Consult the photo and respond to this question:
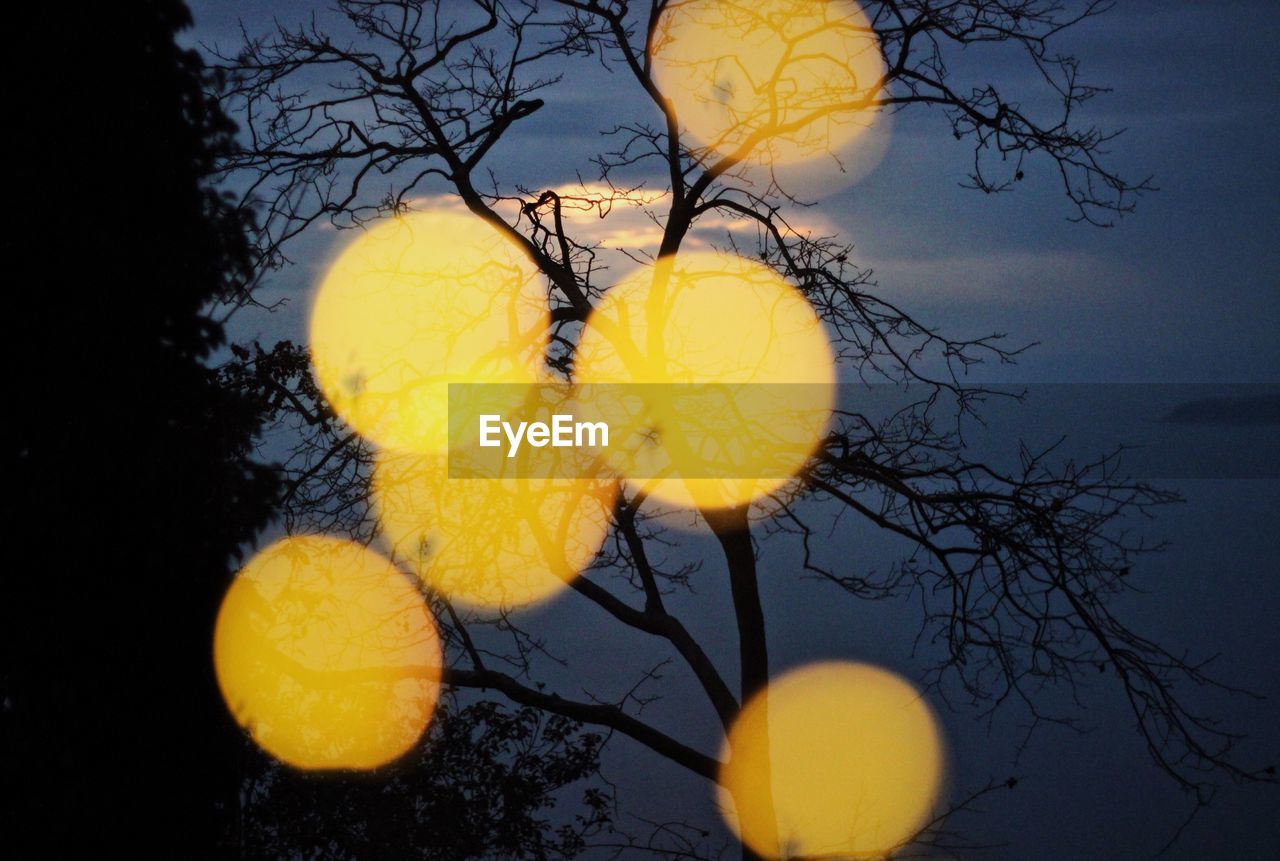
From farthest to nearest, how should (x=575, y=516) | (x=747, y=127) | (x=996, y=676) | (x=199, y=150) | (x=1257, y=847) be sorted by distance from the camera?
(x=1257, y=847)
(x=199, y=150)
(x=575, y=516)
(x=747, y=127)
(x=996, y=676)

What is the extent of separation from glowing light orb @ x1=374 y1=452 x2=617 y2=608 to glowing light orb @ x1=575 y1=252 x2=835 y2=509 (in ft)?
1.80

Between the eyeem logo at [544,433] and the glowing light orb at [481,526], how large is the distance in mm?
266

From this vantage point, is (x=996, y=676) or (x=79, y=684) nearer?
(x=996, y=676)

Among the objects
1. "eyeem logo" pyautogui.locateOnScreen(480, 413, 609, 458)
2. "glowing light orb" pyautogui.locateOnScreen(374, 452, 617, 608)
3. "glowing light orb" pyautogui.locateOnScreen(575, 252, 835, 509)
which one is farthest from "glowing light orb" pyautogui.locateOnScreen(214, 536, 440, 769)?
"glowing light orb" pyautogui.locateOnScreen(575, 252, 835, 509)

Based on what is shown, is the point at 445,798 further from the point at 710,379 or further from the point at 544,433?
the point at 710,379

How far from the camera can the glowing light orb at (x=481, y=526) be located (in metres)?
6.79

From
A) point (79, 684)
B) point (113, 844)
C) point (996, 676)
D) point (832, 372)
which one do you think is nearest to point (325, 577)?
point (79, 684)

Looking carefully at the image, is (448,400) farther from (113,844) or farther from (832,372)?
(113,844)

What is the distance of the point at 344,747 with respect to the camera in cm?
952

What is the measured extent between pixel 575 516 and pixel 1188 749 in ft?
12.6

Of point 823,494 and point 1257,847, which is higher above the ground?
point 823,494

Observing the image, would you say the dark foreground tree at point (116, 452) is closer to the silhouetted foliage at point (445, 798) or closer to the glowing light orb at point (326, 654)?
the glowing light orb at point (326, 654)

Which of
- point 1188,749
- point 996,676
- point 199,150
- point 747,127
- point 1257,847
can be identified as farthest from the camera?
point 1257,847

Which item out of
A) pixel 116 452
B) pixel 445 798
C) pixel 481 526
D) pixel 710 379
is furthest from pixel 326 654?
pixel 710 379
